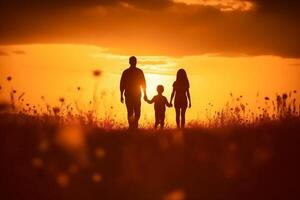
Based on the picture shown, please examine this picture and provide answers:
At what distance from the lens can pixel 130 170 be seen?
29.7 ft

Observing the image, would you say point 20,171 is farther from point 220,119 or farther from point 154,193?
point 220,119

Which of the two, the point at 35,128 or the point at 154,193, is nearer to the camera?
the point at 154,193

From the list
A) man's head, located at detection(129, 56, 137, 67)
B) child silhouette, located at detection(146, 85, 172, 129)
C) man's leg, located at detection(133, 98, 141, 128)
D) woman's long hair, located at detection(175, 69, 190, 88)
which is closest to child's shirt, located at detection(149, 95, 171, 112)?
child silhouette, located at detection(146, 85, 172, 129)

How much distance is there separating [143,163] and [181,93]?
9976 mm

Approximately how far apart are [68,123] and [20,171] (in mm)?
6043

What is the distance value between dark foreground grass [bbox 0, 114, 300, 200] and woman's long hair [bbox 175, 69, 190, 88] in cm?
582

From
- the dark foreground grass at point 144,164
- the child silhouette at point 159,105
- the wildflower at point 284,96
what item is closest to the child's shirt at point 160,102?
the child silhouette at point 159,105

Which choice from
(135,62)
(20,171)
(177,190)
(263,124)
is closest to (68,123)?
(135,62)

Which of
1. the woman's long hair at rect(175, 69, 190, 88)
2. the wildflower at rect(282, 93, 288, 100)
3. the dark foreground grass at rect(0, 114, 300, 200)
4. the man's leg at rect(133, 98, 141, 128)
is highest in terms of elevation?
the woman's long hair at rect(175, 69, 190, 88)

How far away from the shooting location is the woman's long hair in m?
19.1

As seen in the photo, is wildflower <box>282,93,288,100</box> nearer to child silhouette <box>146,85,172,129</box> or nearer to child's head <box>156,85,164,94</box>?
child silhouette <box>146,85,172,129</box>

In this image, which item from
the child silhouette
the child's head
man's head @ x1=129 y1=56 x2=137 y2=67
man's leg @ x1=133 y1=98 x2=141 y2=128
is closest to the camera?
man's head @ x1=129 y1=56 x2=137 y2=67

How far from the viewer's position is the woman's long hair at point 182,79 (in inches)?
750

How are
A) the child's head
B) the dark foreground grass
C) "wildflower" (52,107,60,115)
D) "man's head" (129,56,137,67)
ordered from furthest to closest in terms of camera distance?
the child's head, "man's head" (129,56,137,67), "wildflower" (52,107,60,115), the dark foreground grass
